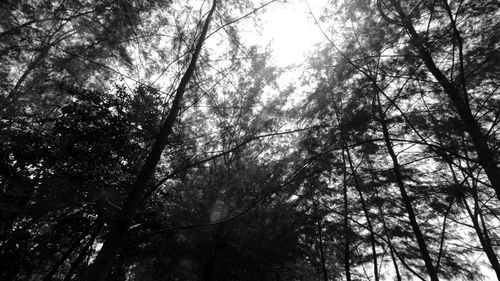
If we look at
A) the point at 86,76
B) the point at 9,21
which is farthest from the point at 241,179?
the point at 9,21

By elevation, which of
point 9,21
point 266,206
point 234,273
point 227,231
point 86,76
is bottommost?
point 234,273

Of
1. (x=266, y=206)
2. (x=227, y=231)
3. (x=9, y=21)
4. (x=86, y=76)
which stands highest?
(x=86, y=76)

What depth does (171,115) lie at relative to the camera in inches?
80.0

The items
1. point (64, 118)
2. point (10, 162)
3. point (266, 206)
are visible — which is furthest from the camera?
point (266, 206)

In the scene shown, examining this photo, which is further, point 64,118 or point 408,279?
point 408,279

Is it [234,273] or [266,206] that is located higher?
[266,206]

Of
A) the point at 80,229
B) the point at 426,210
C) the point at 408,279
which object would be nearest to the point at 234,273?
the point at 80,229

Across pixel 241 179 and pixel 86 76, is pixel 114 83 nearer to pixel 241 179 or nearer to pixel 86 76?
pixel 86 76

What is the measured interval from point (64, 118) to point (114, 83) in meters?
1.33

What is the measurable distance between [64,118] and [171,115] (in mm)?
5175

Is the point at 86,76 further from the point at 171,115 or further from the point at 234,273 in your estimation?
the point at 234,273

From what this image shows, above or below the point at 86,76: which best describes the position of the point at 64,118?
below

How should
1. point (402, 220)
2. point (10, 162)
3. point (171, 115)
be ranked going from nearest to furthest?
point (171, 115) < point (10, 162) < point (402, 220)

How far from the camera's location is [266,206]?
7379 mm
